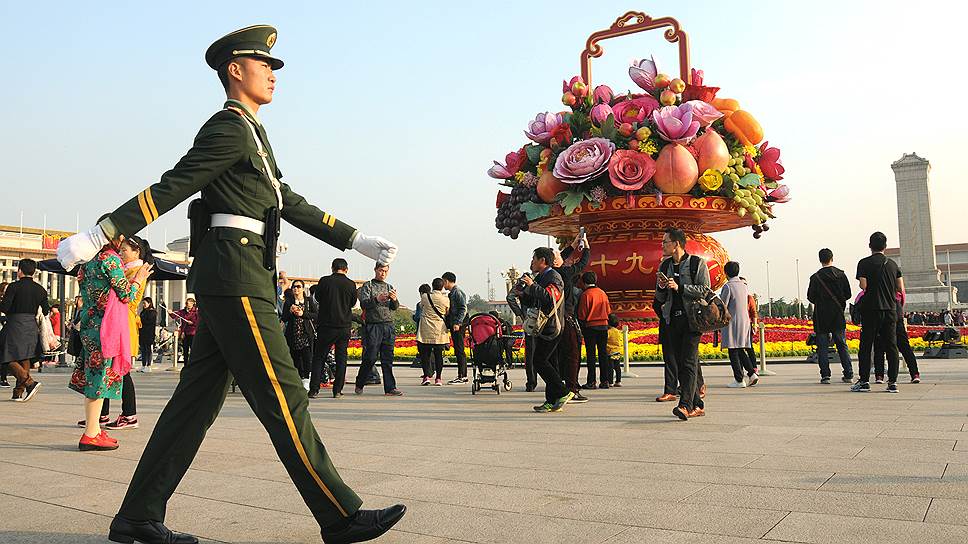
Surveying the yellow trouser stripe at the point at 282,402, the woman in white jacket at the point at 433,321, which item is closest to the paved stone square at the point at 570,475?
the yellow trouser stripe at the point at 282,402

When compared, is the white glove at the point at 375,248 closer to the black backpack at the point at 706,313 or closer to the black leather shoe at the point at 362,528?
the black leather shoe at the point at 362,528

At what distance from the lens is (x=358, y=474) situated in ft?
15.0

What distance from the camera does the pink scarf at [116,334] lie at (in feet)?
19.8

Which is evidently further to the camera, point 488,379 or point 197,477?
point 488,379

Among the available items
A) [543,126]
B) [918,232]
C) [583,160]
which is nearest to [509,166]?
[543,126]

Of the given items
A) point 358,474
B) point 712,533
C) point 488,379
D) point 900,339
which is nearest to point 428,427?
point 358,474

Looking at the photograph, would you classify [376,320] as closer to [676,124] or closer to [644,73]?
[676,124]

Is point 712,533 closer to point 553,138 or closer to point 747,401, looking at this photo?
point 747,401

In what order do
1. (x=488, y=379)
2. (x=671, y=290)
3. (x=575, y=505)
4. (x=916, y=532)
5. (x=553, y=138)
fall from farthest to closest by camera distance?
(x=553, y=138)
(x=488, y=379)
(x=671, y=290)
(x=575, y=505)
(x=916, y=532)

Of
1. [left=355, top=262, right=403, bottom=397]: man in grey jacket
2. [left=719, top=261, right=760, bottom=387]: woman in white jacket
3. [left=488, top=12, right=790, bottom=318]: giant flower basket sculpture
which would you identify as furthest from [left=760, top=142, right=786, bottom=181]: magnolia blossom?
[left=355, top=262, right=403, bottom=397]: man in grey jacket

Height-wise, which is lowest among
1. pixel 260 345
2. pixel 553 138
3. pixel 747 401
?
pixel 747 401

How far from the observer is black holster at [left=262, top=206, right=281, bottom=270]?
332cm

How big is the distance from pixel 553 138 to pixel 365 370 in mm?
Answer: 7645

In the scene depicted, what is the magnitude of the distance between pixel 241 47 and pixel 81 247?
1143mm
